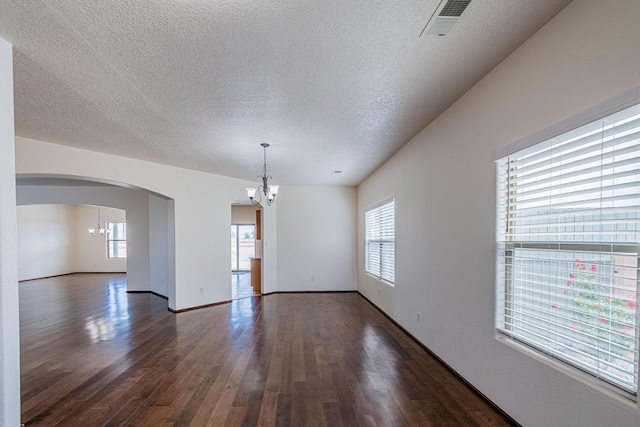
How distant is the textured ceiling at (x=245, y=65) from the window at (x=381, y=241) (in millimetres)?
1803

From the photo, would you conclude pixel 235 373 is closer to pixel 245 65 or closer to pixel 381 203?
pixel 245 65

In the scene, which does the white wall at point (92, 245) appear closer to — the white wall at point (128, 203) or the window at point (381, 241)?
the white wall at point (128, 203)

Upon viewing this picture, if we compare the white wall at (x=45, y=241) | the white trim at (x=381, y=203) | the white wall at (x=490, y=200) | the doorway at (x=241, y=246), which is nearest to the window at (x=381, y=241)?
the white trim at (x=381, y=203)

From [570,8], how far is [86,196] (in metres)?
9.95

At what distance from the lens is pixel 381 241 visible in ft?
18.1

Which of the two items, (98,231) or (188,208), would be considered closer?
(188,208)

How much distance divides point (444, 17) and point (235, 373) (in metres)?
3.49

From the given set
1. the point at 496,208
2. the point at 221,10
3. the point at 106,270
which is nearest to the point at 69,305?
the point at 106,270

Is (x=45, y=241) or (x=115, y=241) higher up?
(x=45, y=241)

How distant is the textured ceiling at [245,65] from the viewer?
5.41 ft

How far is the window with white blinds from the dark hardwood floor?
3.01ft

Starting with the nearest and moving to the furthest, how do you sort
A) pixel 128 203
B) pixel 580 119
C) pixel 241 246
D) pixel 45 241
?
pixel 580 119, pixel 128 203, pixel 45 241, pixel 241 246

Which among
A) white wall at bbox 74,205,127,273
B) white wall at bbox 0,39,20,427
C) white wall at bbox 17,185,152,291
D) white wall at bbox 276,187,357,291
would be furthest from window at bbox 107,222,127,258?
white wall at bbox 0,39,20,427

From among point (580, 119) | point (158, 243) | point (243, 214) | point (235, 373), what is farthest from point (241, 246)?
point (580, 119)
